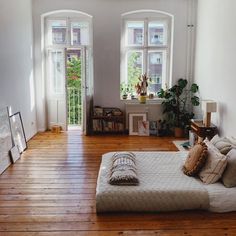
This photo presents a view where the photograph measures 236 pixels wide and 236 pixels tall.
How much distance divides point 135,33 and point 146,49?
0.49 m

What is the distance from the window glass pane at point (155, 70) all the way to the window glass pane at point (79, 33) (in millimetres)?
1674

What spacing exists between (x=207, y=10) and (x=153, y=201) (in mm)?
4603

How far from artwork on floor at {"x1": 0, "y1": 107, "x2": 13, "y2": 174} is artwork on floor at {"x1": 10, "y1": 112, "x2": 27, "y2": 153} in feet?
0.76

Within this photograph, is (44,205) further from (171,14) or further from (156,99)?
(171,14)

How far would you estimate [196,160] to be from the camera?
3.82 m

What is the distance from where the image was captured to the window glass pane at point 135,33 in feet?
24.6

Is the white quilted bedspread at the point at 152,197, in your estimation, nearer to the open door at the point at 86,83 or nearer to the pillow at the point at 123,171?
the pillow at the point at 123,171

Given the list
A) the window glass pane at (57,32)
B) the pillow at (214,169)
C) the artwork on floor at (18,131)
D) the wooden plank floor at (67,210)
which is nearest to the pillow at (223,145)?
the pillow at (214,169)

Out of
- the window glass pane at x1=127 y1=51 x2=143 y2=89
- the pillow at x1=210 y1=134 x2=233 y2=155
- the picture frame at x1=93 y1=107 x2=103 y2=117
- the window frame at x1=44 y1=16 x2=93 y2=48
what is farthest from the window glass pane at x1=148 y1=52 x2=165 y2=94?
the pillow at x1=210 y1=134 x2=233 y2=155

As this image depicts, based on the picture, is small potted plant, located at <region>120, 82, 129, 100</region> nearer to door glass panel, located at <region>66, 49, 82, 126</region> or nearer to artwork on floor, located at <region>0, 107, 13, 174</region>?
door glass panel, located at <region>66, 49, 82, 126</region>

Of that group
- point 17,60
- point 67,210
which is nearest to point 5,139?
point 17,60

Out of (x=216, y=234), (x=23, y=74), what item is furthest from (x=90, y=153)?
(x=216, y=234)

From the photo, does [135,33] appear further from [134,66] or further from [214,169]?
[214,169]

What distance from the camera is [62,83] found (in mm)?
7598
